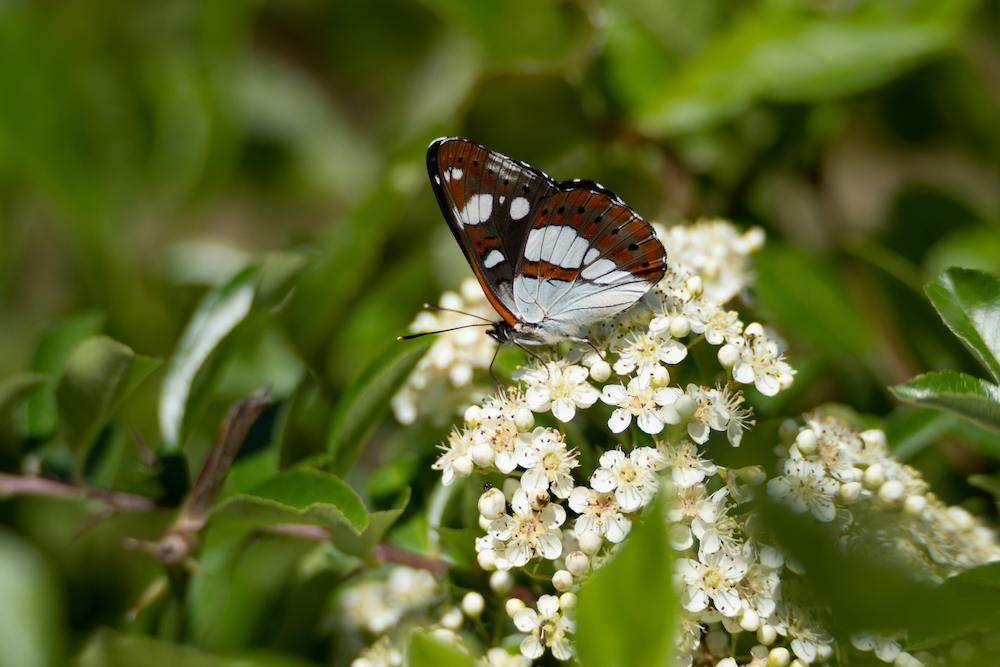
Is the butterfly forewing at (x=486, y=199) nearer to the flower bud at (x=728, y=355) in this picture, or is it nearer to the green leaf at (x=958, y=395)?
the flower bud at (x=728, y=355)

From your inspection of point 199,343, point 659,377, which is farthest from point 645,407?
point 199,343

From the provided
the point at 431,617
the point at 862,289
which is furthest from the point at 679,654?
the point at 862,289

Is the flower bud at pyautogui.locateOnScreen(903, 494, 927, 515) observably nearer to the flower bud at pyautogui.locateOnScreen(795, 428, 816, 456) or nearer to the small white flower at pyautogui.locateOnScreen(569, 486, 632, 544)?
the flower bud at pyautogui.locateOnScreen(795, 428, 816, 456)

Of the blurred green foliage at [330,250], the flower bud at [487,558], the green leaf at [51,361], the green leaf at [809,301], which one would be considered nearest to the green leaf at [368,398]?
the blurred green foliage at [330,250]

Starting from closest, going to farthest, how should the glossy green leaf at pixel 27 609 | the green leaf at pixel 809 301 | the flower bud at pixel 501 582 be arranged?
the flower bud at pixel 501 582, the green leaf at pixel 809 301, the glossy green leaf at pixel 27 609

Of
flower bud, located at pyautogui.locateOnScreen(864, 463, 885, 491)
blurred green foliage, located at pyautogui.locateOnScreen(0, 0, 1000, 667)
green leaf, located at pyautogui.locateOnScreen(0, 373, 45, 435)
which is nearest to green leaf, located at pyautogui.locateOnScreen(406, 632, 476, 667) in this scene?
blurred green foliage, located at pyautogui.locateOnScreen(0, 0, 1000, 667)

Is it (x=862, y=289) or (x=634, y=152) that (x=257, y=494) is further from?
(x=862, y=289)
